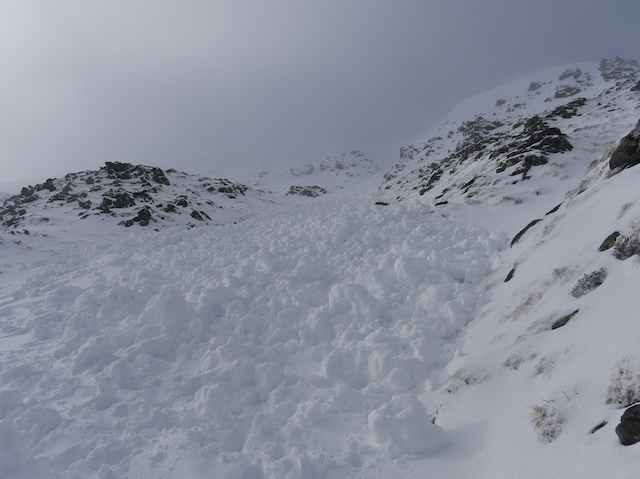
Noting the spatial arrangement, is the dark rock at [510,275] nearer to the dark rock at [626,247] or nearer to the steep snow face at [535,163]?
the dark rock at [626,247]

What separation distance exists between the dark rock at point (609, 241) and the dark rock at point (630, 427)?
2.82 m

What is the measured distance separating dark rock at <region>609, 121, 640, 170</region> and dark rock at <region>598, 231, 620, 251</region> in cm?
310

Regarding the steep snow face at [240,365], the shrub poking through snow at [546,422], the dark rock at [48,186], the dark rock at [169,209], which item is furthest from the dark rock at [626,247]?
the dark rock at [48,186]

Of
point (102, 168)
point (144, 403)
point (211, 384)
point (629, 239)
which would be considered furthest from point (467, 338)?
point (102, 168)

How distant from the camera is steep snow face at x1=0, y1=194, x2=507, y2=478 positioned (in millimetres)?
3607

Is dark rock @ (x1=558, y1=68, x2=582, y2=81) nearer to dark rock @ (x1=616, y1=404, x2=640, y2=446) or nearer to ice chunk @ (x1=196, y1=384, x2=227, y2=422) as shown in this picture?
dark rock @ (x1=616, y1=404, x2=640, y2=446)

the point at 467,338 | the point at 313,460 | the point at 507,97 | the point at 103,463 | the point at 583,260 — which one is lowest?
the point at 467,338

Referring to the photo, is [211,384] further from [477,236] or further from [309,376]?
[477,236]

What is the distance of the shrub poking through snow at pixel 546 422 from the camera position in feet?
8.46

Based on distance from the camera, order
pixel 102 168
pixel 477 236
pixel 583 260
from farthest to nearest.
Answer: pixel 102 168 → pixel 477 236 → pixel 583 260

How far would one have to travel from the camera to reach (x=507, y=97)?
117m

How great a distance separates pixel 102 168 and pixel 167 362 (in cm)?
5346

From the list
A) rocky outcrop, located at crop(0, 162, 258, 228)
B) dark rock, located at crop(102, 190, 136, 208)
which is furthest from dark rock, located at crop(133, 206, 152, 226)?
dark rock, located at crop(102, 190, 136, 208)

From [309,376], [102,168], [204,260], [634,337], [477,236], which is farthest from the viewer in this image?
[102,168]
